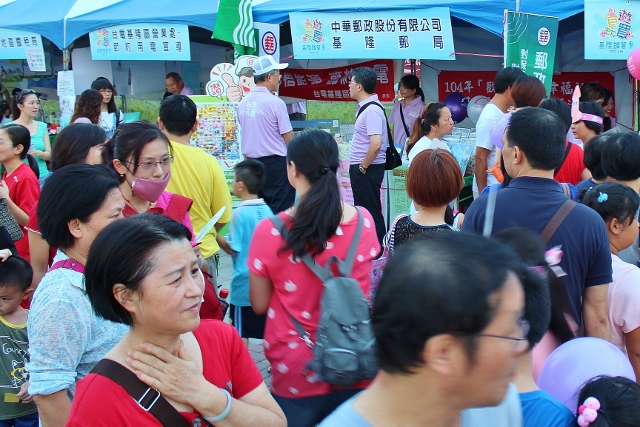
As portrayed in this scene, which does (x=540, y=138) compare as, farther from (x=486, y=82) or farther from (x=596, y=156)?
(x=486, y=82)

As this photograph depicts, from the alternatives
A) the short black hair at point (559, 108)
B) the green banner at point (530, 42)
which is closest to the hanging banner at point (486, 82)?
the green banner at point (530, 42)

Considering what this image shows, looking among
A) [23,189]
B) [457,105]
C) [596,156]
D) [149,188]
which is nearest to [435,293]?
[149,188]

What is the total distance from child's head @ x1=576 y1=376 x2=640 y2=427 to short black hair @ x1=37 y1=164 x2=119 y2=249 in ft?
5.10

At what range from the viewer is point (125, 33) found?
8914 millimetres

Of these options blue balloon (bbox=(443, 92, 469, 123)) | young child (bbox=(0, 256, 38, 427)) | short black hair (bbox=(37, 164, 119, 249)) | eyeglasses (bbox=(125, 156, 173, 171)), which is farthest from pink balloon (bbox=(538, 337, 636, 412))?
blue balloon (bbox=(443, 92, 469, 123))

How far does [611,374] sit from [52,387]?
5.21 ft

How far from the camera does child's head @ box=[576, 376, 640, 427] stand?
1578 mm

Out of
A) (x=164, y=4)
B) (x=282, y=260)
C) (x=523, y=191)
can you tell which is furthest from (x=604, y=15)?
(x=164, y=4)

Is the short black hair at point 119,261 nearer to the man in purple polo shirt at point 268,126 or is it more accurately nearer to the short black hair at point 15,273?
the short black hair at point 15,273

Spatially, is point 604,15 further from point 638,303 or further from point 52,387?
point 52,387

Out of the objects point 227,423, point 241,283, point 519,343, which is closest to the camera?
point 519,343

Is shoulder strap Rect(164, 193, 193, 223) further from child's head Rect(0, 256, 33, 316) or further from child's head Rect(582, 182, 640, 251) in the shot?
child's head Rect(582, 182, 640, 251)

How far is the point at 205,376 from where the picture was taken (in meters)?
1.62

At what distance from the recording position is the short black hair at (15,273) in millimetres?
2670
